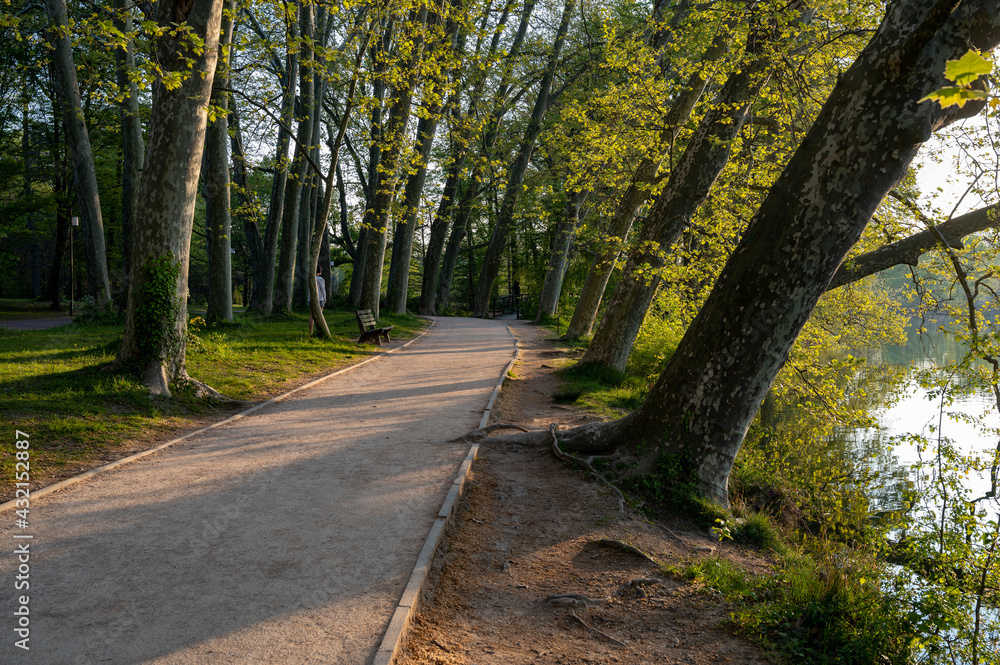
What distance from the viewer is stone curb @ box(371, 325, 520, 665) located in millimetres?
3061

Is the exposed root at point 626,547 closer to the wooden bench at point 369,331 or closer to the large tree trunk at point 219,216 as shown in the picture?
the wooden bench at point 369,331

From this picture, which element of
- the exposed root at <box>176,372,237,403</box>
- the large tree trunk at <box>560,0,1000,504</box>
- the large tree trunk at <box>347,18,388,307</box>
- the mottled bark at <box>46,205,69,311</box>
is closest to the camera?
the large tree trunk at <box>560,0,1000,504</box>

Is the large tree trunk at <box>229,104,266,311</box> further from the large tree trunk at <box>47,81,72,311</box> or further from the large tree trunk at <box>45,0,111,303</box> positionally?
the large tree trunk at <box>47,81,72,311</box>

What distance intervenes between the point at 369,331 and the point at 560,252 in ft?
31.1

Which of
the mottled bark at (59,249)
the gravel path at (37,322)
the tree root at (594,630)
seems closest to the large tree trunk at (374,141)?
the gravel path at (37,322)

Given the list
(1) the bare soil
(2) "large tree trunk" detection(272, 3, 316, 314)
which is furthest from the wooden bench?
(1) the bare soil

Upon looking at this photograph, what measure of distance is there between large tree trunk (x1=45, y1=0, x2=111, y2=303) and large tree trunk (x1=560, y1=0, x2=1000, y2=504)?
16.4 m

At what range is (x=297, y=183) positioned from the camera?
17.2 meters

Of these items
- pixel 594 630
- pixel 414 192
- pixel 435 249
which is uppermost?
pixel 414 192

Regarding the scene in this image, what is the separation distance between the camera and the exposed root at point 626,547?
4.69 metres

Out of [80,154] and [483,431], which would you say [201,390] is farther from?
[80,154]

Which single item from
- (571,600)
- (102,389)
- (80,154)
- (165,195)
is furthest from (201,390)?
(80,154)

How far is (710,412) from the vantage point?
5.57m

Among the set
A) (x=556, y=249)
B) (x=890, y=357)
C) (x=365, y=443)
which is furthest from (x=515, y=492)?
(x=890, y=357)
